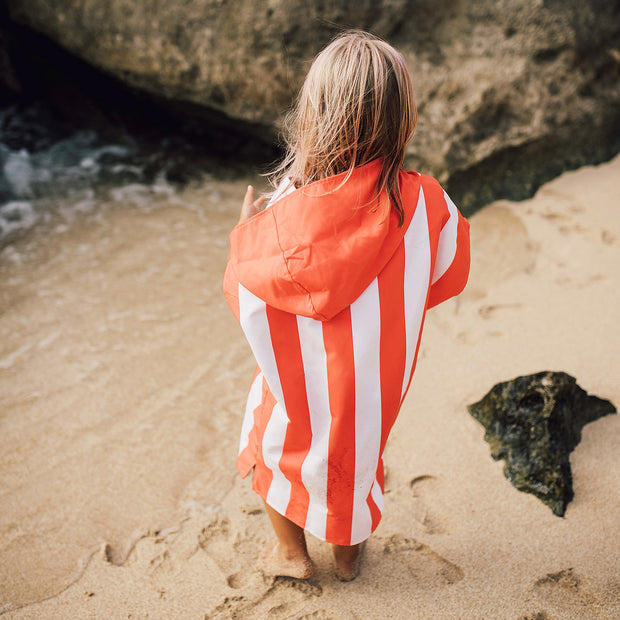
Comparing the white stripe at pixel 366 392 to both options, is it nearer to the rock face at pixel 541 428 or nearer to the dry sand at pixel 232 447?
the dry sand at pixel 232 447

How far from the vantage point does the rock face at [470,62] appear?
338 cm

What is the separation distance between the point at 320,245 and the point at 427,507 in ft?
3.88

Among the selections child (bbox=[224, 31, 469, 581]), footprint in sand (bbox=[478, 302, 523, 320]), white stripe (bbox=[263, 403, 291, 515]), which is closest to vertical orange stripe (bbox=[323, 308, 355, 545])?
child (bbox=[224, 31, 469, 581])

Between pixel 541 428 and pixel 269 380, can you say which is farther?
pixel 541 428

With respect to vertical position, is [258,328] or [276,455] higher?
[258,328]

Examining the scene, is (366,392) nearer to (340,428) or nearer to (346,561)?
(340,428)

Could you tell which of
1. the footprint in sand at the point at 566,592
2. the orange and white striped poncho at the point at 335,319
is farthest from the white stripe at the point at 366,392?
Result: the footprint in sand at the point at 566,592

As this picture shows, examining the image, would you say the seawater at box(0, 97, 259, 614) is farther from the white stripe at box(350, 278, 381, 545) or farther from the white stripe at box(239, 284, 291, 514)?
the white stripe at box(350, 278, 381, 545)

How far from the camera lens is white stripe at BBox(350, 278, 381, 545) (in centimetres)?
122

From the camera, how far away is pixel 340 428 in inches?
50.8

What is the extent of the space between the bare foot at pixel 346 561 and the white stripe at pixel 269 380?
29 centimetres

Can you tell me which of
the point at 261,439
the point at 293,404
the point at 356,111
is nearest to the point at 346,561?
the point at 261,439

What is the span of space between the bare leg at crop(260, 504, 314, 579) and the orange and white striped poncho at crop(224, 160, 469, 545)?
156 mm

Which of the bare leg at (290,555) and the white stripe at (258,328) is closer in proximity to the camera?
the white stripe at (258,328)
